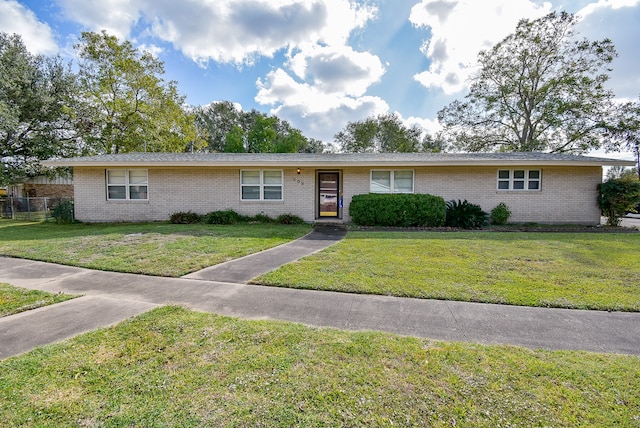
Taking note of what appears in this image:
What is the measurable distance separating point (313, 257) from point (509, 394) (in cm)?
458

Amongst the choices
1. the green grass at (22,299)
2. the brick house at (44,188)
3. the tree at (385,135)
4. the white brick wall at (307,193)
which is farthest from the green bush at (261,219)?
the tree at (385,135)

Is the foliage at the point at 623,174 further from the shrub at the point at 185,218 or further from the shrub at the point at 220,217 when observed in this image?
the shrub at the point at 185,218

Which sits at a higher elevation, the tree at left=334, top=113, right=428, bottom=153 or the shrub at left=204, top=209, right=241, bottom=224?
the tree at left=334, top=113, right=428, bottom=153

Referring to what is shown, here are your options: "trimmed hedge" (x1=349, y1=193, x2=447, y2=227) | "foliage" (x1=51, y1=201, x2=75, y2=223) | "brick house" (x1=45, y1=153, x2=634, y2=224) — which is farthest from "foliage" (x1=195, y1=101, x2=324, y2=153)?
"trimmed hedge" (x1=349, y1=193, x2=447, y2=227)

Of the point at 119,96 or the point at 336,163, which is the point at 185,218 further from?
the point at 119,96

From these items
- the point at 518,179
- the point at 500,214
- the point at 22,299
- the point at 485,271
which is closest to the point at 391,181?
the point at 500,214

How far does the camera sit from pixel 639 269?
17.8 feet

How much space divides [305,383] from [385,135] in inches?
1438

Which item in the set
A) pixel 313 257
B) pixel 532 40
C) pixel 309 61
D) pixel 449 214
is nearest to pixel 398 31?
pixel 309 61

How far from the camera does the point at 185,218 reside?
12.2 metres

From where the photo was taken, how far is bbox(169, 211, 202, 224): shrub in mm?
12125

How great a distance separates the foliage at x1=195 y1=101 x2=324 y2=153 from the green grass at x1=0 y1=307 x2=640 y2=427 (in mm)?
31942

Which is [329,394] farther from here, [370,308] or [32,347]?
[32,347]

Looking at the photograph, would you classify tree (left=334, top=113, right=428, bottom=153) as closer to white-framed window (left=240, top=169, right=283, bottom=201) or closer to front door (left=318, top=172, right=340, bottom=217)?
front door (left=318, top=172, right=340, bottom=217)
